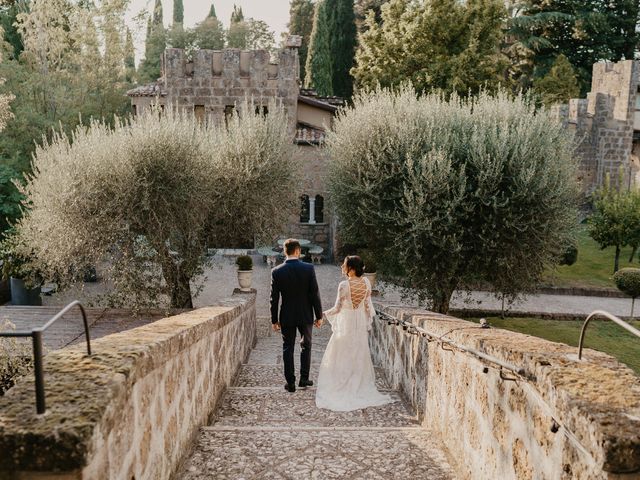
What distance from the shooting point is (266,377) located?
8344 millimetres

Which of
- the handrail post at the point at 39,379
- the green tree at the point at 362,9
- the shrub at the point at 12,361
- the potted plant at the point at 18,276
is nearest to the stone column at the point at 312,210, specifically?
the potted plant at the point at 18,276

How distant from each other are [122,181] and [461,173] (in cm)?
624

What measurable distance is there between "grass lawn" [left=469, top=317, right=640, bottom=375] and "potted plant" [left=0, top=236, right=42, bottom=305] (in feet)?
36.5

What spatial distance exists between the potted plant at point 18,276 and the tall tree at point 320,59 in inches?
925

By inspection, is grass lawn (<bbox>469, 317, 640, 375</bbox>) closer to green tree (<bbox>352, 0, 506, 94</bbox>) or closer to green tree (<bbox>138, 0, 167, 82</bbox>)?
green tree (<bbox>352, 0, 506, 94</bbox>)

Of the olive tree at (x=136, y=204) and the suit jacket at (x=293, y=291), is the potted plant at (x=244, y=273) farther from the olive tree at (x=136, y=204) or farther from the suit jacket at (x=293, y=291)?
the suit jacket at (x=293, y=291)

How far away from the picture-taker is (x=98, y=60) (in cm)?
2752

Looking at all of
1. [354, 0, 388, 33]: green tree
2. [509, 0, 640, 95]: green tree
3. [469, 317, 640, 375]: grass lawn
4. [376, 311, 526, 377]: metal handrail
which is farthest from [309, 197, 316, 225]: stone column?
[354, 0, 388, 33]: green tree

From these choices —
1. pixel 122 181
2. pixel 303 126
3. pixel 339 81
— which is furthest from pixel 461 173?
pixel 339 81

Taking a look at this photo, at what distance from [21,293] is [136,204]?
517 centimetres

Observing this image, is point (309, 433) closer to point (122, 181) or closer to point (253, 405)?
point (253, 405)

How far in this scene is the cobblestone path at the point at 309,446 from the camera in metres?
4.14

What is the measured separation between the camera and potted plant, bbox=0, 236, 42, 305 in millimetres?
12875

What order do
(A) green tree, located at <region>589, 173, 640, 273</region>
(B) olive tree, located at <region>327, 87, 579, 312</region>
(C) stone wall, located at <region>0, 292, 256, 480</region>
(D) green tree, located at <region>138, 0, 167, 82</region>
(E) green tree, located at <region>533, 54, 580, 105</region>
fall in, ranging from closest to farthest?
(C) stone wall, located at <region>0, 292, 256, 480</region> → (B) olive tree, located at <region>327, 87, 579, 312</region> → (A) green tree, located at <region>589, 173, 640, 273</region> → (E) green tree, located at <region>533, 54, 580, 105</region> → (D) green tree, located at <region>138, 0, 167, 82</region>
